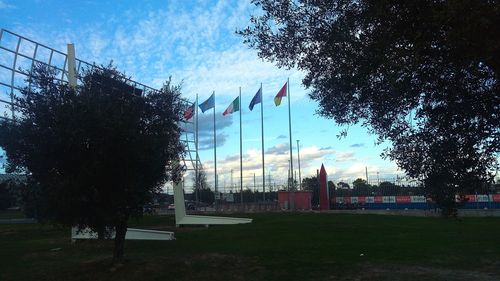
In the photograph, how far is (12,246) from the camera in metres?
24.4

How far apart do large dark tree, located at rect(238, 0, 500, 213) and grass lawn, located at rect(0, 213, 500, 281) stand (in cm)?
654

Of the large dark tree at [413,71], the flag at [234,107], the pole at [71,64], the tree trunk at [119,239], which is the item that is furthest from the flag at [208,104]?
the large dark tree at [413,71]

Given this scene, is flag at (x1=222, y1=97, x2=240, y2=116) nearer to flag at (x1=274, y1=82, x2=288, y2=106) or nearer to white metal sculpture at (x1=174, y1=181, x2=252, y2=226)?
flag at (x1=274, y1=82, x2=288, y2=106)

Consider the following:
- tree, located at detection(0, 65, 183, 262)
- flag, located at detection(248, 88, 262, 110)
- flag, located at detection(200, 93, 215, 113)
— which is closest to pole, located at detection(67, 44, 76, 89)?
tree, located at detection(0, 65, 183, 262)

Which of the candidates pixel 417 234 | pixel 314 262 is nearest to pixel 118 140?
pixel 314 262

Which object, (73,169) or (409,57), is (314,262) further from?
(409,57)

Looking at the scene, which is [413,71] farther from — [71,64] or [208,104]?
[208,104]

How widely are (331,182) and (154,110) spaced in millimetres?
88136

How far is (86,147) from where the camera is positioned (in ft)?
45.3

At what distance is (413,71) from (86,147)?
943 centimetres

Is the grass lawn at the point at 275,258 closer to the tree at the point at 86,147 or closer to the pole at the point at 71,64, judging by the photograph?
the tree at the point at 86,147

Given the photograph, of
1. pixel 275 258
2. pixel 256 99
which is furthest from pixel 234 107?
pixel 275 258

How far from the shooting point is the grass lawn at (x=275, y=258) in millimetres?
14508

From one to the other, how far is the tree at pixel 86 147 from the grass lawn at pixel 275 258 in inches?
88.1
